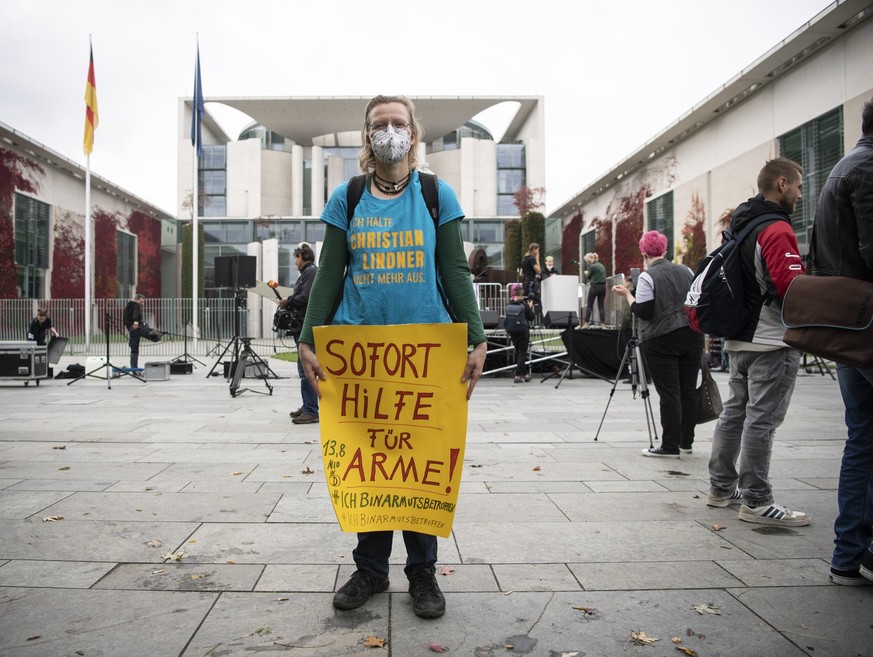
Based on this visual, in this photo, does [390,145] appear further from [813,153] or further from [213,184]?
[213,184]

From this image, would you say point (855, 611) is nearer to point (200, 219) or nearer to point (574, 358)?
point (574, 358)

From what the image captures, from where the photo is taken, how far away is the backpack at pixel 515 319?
40.8 ft

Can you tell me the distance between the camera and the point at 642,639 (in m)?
2.38

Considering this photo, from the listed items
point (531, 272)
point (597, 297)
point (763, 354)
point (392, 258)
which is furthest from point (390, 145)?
point (597, 297)

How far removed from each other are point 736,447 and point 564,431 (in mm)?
3190

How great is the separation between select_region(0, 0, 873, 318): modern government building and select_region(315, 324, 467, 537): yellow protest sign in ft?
57.9

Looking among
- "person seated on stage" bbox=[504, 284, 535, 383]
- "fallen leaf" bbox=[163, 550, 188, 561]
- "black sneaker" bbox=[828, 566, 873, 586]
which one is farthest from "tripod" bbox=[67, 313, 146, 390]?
"black sneaker" bbox=[828, 566, 873, 586]

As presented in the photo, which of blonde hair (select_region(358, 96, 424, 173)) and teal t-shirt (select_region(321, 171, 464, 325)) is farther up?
blonde hair (select_region(358, 96, 424, 173))

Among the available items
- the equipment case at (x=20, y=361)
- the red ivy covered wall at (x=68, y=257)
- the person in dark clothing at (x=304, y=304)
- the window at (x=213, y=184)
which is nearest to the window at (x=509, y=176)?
the window at (x=213, y=184)

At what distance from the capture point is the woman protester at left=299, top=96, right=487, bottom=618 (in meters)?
2.78

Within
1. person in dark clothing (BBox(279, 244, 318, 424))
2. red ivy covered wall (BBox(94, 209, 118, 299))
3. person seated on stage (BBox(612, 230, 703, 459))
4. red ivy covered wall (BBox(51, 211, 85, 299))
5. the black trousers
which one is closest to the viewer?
person seated on stage (BBox(612, 230, 703, 459))

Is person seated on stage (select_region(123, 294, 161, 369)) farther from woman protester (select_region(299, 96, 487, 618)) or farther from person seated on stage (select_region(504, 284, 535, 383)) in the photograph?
woman protester (select_region(299, 96, 487, 618))

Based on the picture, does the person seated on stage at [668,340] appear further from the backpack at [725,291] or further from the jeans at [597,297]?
the jeans at [597,297]

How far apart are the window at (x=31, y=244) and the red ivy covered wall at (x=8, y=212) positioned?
540 mm
